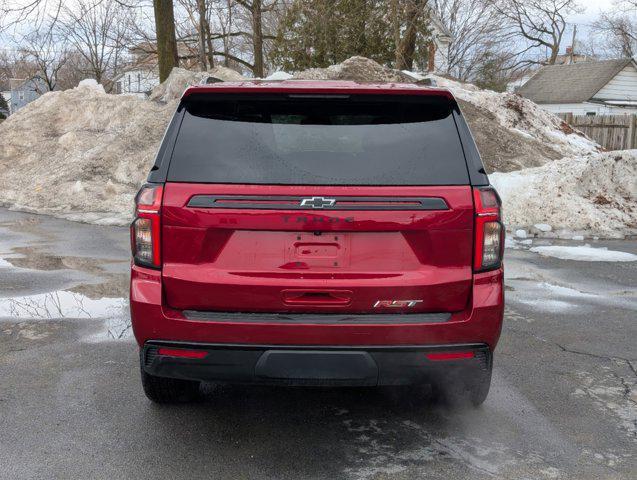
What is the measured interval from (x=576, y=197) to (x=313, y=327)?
10.0 m

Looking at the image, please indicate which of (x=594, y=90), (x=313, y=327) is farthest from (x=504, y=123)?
(x=594, y=90)

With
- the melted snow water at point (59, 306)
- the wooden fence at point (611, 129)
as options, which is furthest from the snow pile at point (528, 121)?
the melted snow water at point (59, 306)

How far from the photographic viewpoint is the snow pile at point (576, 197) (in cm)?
1167

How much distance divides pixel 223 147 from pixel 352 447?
171 centimetres

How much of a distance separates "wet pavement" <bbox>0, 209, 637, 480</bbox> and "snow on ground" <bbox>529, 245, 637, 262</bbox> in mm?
3364

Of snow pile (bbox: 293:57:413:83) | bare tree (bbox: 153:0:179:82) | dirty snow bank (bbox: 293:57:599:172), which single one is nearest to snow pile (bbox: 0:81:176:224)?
bare tree (bbox: 153:0:179:82)

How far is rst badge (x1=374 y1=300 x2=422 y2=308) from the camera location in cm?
331

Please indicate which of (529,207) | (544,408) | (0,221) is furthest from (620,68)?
(544,408)

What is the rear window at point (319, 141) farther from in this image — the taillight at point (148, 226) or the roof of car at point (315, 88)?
the taillight at point (148, 226)

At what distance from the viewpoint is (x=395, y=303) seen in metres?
3.32

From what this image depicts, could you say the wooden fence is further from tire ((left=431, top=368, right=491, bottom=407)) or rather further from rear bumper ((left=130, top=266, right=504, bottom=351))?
rear bumper ((left=130, top=266, right=504, bottom=351))

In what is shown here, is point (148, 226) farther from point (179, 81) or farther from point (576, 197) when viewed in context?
point (179, 81)

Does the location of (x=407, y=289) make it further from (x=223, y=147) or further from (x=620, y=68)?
(x=620, y=68)

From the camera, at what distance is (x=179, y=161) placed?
3.42 m
